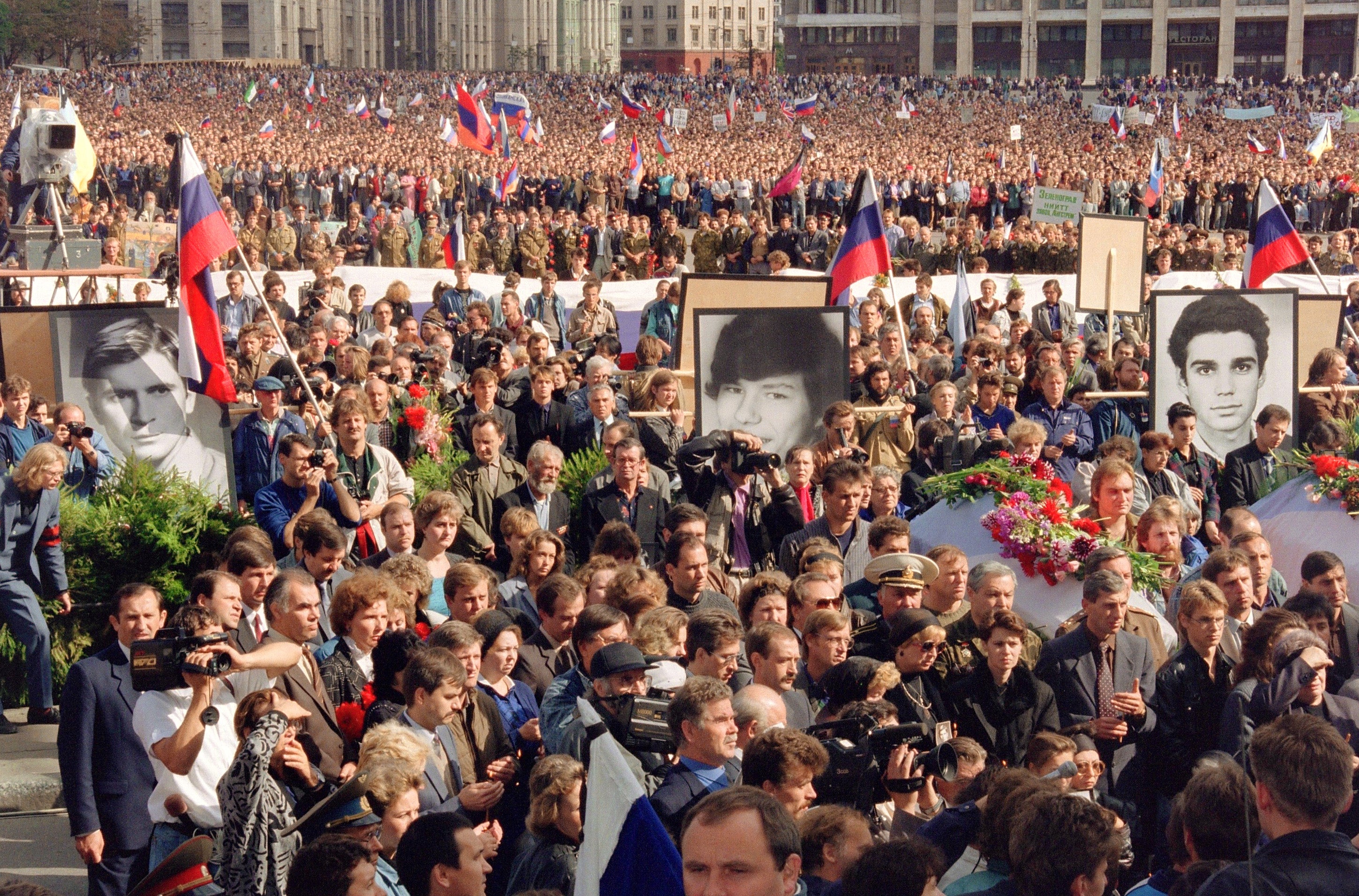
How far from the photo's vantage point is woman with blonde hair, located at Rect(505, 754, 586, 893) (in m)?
4.75

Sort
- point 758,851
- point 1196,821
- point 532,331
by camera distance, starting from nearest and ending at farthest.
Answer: point 758,851, point 1196,821, point 532,331

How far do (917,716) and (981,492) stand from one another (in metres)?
2.42

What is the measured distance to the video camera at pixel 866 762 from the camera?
4.97 meters

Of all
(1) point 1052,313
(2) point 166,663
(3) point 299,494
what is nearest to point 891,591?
(2) point 166,663

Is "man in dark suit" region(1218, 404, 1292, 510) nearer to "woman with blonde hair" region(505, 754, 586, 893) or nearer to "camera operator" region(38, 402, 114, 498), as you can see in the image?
"woman with blonde hair" region(505, 754, 586, 893)

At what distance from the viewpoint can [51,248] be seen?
14.2 m

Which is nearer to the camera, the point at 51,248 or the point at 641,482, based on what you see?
the point at 641,482

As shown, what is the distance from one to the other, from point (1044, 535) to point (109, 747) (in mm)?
4033

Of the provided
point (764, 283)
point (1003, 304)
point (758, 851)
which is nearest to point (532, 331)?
point (764, 283)

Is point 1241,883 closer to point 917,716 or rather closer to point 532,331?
point 917,716

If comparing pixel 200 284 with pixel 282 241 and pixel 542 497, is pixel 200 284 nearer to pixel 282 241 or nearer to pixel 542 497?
pixel 542 497

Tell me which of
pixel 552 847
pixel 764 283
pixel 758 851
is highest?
pixel 764 283

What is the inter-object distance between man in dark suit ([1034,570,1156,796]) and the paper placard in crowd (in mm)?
14209

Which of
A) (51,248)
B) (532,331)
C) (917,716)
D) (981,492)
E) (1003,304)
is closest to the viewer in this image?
(917,716)
